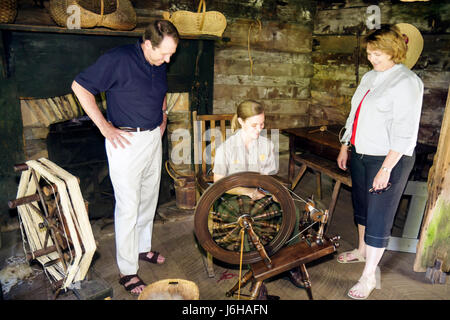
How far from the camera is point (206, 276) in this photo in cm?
272

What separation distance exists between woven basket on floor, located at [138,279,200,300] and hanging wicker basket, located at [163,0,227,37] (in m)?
2.23

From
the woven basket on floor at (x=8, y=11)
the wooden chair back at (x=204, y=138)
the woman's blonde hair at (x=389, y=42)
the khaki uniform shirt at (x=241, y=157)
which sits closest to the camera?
the woman's blonde hair at (x=389, y=42)

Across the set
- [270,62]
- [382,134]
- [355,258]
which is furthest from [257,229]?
[270,62]

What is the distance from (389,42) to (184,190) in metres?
2.39

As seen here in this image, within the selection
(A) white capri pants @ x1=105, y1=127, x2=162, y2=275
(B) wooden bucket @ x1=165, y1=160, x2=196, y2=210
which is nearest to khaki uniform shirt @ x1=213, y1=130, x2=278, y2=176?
(A) white capri pants @ x1=105, y1=127, x2=162, y2=275

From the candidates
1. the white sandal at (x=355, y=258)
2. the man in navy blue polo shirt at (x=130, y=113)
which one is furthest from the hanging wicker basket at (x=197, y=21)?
the white sandal at (x=355, y=258)

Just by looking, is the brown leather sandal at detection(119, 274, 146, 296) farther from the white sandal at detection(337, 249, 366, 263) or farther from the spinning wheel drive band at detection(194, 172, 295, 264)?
the white sandal at detection(337, 249, 366, 263)

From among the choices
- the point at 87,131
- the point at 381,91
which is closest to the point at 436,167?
the point at 381,91

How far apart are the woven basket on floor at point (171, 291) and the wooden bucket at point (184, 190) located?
159cm

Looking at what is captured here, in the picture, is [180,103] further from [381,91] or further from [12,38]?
[381,91]

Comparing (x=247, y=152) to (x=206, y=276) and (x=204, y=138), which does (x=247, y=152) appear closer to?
(x=204, y=138)

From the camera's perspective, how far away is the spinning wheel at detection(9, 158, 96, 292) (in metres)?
2.12

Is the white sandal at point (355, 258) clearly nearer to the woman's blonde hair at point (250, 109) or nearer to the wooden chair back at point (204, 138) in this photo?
the wooden chair back at point (204, 138)

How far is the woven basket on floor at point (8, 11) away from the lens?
2441mm
